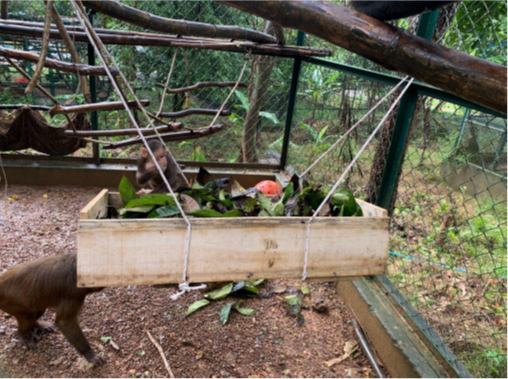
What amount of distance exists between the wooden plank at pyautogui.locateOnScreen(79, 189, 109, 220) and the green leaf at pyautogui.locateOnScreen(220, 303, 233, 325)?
130cm

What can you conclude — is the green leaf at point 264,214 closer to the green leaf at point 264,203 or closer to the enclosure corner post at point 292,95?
the green leaf at point 264,203

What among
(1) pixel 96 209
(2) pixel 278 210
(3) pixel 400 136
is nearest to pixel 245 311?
(2) pixel 278 210

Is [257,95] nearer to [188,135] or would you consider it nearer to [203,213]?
[188,135]

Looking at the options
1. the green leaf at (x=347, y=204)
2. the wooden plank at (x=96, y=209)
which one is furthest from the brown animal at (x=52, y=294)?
the green leaf at (x=347, y=204)

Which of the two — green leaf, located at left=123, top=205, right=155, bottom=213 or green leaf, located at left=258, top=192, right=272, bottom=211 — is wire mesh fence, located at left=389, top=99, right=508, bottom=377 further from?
green leaf, located at left=123, top=205, right=155, bottom=213

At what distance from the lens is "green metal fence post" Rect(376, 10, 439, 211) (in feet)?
7.60

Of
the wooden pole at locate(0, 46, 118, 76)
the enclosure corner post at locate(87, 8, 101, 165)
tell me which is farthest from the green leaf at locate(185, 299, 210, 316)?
the enclosure corner post at locate(87, 8, 101, 165)

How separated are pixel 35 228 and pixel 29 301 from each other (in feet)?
5.28

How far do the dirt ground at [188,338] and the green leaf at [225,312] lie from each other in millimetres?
42

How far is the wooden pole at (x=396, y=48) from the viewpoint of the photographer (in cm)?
112

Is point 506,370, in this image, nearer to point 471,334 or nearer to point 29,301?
point 471,334

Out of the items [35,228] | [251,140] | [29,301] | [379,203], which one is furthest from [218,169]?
[29,301]

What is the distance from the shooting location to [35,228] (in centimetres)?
371

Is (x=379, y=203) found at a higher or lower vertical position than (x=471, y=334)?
higher
